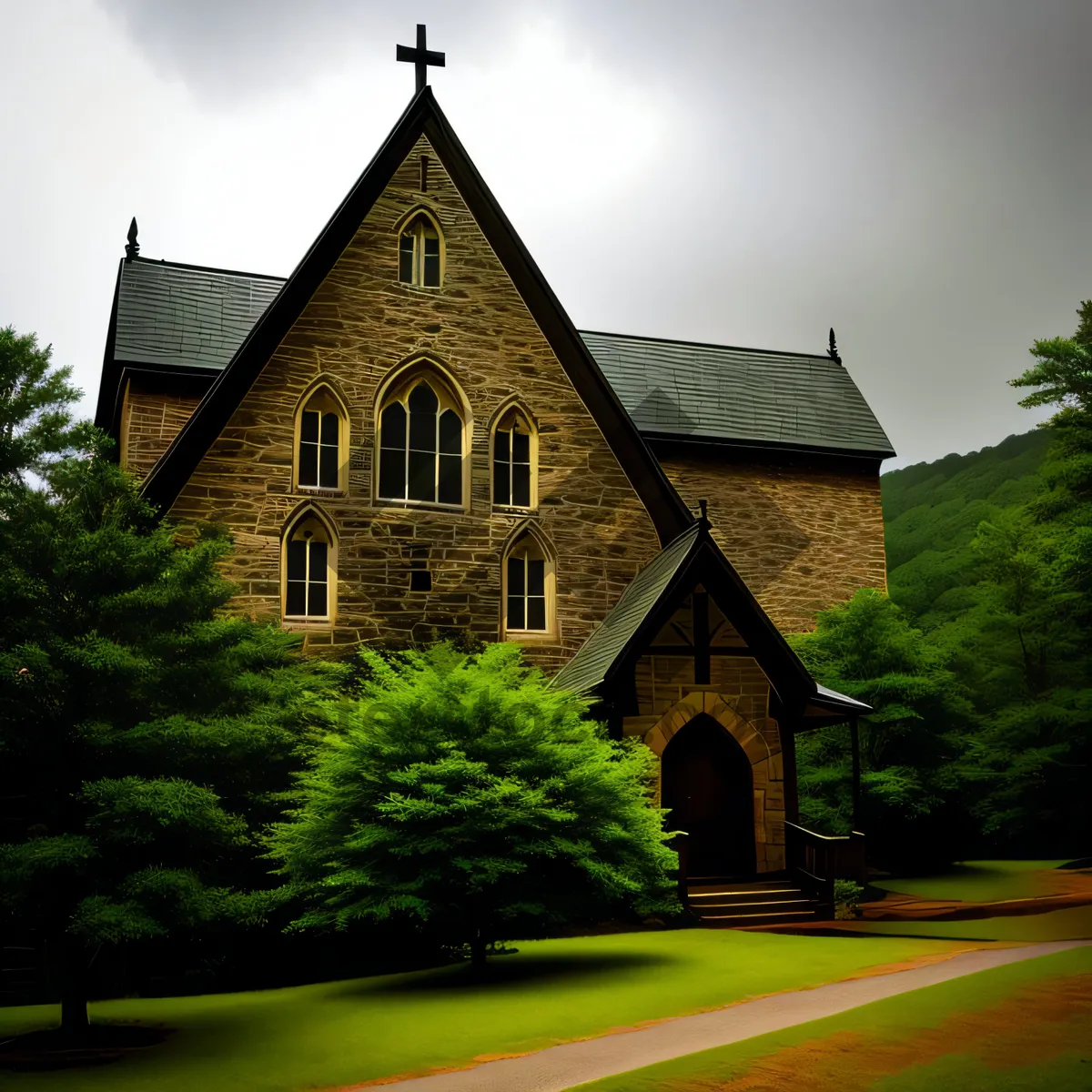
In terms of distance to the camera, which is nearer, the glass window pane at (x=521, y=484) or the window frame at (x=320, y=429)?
the window frame at (x=320, y=429)

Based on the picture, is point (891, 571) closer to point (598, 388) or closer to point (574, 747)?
point (598, 388)

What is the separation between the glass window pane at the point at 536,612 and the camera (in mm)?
20328

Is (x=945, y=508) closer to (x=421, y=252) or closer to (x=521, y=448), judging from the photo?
(x=521, y=448)

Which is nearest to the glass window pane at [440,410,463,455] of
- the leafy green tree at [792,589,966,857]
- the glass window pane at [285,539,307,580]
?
the glass window pane at [285,539,307,580]

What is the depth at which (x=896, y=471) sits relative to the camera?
6756 centimetres

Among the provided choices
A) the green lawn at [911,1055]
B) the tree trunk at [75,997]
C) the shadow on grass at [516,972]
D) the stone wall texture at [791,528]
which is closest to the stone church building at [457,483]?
the shadow on grass at [516,972]

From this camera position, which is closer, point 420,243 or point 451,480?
point 451,480

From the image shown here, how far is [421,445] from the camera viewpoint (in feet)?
66.1

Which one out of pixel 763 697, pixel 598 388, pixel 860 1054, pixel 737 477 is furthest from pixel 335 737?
pixel 737 477

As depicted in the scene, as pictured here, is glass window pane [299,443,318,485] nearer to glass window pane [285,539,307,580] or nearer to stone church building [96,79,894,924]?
stone church building [96,79,894,924]

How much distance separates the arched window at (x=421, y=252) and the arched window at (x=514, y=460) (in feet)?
9.53

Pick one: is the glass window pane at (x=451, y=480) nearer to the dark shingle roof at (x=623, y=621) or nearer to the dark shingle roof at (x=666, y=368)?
the dark shingle roof at (x=623, y=621)

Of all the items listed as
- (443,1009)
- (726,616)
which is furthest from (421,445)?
(443,1009)

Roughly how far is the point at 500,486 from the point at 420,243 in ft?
15.9
